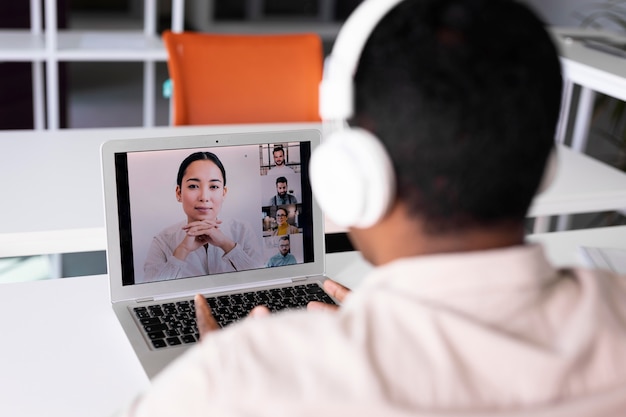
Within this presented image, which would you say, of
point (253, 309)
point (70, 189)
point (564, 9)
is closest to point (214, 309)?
point (253, 309)

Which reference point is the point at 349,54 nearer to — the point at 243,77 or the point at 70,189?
the point at 70,189

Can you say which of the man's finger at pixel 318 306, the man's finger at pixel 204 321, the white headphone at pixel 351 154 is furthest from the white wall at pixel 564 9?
the white headphone at pixel 351 154

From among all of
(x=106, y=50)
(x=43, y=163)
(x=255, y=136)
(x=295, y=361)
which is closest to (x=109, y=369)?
(x=255, y=136)

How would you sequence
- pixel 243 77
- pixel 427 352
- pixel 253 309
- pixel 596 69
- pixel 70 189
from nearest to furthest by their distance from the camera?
pixel 427 352
pixel 253 309
pixel 70 189
pixel 243 77
pixel 596 69

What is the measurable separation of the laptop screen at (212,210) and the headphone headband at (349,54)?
0.63 metres

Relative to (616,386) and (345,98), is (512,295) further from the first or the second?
(345,98)

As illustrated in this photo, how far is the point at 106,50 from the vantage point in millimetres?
3379

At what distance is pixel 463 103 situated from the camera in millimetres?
604

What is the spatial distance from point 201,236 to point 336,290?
234 mm

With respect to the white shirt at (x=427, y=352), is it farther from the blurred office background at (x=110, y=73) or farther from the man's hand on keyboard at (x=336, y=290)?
the blurred office background at (x=110, y=73)

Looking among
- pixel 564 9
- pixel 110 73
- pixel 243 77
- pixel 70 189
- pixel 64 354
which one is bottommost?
pixel 64 354

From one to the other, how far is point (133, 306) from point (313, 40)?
56.6 inches

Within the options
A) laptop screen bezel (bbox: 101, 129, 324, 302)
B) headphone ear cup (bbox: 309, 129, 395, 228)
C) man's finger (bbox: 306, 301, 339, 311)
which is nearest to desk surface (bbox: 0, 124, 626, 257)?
laptop screen bezel (bbox: 101, 129, 324, 302)

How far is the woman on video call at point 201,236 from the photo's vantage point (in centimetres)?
131
